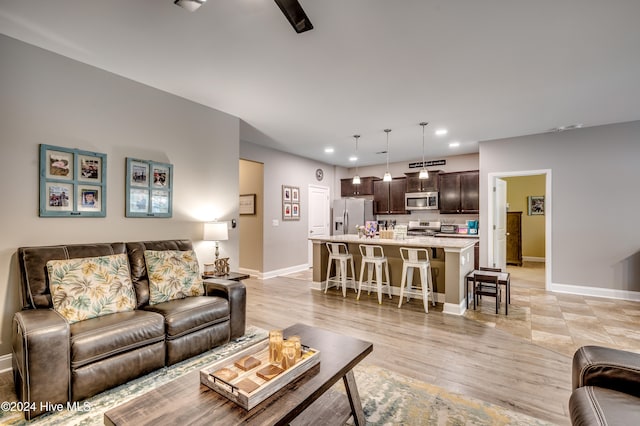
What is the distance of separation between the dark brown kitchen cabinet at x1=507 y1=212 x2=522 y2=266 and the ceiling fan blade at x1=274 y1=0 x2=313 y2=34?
27.6 ft

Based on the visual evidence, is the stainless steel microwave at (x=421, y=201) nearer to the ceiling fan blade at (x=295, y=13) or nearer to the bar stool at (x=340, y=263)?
the bar stool at (x=340, y=263)

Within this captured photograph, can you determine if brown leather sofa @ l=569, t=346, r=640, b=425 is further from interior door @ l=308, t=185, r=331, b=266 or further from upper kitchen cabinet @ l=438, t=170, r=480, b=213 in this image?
interior door @ l=308, t=185, r=331, b=266

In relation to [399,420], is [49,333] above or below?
above

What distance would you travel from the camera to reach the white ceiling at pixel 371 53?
2197 mm

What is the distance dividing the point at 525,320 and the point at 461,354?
153cm

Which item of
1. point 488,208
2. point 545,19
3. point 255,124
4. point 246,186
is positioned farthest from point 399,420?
point 246,186

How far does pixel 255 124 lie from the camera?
4828mm

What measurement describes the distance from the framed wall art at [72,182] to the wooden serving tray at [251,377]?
7.82ft

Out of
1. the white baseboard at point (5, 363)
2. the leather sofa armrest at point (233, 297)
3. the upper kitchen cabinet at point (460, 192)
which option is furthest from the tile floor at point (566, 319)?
the white baseboard at point (5, 363)

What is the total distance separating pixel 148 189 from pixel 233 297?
5.36 feet

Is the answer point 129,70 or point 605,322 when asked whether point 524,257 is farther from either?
point 129,70

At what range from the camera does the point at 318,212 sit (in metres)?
7.84

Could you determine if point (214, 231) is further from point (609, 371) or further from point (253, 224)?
point (609, 371)

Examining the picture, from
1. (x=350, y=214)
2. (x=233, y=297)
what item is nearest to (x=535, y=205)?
(x=350, y=214)
